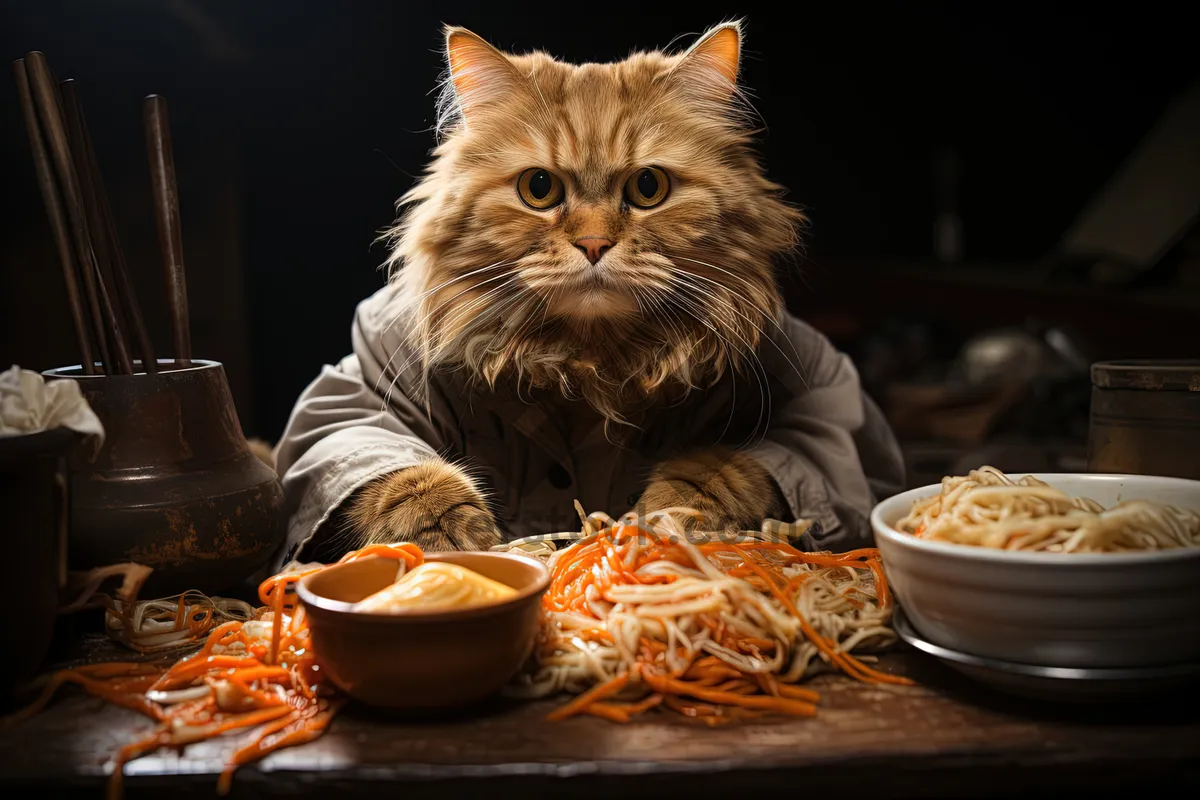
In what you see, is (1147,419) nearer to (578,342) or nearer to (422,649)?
(578,342)

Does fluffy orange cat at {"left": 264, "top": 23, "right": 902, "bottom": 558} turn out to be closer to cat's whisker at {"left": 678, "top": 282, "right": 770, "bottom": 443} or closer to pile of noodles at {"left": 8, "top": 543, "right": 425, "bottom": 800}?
cat's whisker at {"left": 678, "top": 282, "right": 770, "bottom": 443}

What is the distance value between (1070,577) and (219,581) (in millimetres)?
965

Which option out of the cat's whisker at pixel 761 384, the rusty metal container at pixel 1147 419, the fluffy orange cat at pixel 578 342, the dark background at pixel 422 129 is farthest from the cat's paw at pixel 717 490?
the dark background at pixel 422 129

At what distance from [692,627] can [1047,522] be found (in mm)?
353

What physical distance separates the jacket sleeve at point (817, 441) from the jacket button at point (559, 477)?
29 centimetres

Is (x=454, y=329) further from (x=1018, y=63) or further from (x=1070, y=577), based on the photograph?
(x=1018, y=63)

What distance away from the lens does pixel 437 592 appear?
902 millimetres

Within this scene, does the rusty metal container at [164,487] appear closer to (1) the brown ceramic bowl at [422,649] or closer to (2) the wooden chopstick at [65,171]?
(2) the wooden chopstick at [65,171]

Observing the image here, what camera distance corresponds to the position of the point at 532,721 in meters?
0.88


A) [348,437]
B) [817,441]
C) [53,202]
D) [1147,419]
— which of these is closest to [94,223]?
[53,202]

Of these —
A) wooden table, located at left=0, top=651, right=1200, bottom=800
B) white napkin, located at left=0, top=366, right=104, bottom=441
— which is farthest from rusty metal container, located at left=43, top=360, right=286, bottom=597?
wooden table, located at left=0, top=651, right=1200, bottom=800

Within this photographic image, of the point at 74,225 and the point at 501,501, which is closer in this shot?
the point at 74,225

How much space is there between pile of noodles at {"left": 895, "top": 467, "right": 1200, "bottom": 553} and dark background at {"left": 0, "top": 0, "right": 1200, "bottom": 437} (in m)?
1.62

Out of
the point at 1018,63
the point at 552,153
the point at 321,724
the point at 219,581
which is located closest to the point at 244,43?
the point at 552,153
